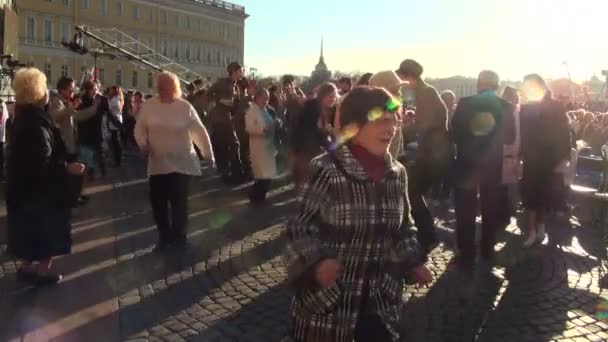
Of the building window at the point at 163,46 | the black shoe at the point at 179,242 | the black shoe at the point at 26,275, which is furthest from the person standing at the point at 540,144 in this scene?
the building window at the point at 163,46

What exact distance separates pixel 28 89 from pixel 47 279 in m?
1.59

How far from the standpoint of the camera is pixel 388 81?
572 cm

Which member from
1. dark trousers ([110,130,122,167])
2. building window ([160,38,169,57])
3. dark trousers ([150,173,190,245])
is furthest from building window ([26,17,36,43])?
dark trousers ([150,173,190,245])

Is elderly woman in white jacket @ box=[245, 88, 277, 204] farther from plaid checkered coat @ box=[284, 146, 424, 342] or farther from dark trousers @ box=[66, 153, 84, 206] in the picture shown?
plaid checkered coat @ box=[284, 146, 424, 342]

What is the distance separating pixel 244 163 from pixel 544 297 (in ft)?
26.7

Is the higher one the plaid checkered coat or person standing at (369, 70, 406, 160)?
person standing at (369, 70, 406, 160)

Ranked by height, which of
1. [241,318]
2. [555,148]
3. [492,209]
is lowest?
[241,318]

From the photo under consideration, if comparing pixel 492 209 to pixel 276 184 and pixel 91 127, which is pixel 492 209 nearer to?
pixel 276 184

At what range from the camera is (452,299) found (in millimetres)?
5555

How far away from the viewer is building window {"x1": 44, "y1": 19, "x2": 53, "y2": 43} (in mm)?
78625

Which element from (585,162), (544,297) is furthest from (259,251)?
(585,162)

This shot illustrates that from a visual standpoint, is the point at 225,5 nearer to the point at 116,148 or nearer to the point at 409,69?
the point at 116,148

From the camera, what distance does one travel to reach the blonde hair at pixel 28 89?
5605 mm

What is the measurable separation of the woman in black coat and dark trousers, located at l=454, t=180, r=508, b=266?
11.2 feet
